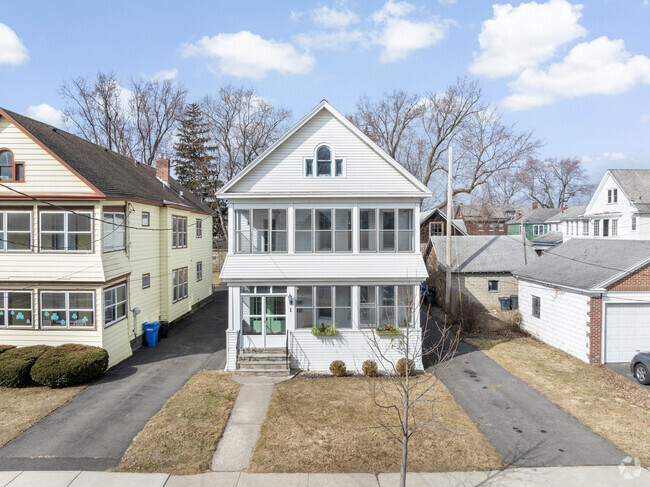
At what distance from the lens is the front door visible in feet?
53.2

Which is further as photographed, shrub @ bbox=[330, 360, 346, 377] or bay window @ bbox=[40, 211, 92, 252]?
bay window @ bbox=[40, 211, 92, 252]

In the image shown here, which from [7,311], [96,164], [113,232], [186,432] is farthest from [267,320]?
[96,164]

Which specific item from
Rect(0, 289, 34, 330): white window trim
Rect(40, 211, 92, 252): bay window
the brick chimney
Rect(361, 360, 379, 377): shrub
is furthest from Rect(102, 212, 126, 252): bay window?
Rect(361, 360, 379, 377): shrub

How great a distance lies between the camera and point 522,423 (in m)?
11.4

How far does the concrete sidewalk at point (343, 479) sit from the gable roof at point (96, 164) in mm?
10330

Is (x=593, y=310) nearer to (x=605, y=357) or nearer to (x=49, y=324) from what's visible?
(x=605, y=357)

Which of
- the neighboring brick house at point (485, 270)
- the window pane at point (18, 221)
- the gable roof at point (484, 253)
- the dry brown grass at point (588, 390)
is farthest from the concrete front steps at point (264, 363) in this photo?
the gable roof at point (484, 253)

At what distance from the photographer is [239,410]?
12.3 meters

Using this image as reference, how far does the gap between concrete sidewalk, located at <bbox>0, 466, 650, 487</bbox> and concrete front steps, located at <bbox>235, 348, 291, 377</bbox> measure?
6.47 metres

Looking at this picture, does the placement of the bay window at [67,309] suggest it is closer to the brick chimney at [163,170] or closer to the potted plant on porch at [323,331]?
the potted plant on porch at [323,331]

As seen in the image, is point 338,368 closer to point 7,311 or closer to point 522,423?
point 522,423

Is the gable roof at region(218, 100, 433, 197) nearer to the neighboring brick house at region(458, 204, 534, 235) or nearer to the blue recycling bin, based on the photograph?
the blue recycling bin

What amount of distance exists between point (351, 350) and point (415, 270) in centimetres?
409

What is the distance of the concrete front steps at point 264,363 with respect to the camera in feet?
50.6
